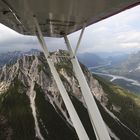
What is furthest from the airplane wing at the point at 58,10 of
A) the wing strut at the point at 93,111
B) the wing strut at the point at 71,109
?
the wing strut at the point at 93,111

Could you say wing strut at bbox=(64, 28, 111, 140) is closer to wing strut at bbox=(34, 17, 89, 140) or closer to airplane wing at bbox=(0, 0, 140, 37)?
wing strut at bbox=(34, 17, 89, 140)

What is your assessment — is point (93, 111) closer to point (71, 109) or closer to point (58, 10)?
point (71, 109)

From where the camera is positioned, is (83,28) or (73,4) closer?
(73,4)

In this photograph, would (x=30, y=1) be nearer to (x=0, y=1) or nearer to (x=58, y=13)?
(x=0, y=1)

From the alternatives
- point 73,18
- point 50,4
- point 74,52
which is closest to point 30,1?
point 50,4

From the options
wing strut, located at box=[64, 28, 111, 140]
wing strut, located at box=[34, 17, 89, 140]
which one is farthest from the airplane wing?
wing strut, located at box=[64, 28, 111, 140]

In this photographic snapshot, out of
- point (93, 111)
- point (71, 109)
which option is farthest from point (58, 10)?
point (93, 111)

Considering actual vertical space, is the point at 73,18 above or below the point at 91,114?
above

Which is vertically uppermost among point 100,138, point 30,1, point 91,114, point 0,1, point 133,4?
point 0,1

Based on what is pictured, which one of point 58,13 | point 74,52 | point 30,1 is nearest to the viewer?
point 30,1
